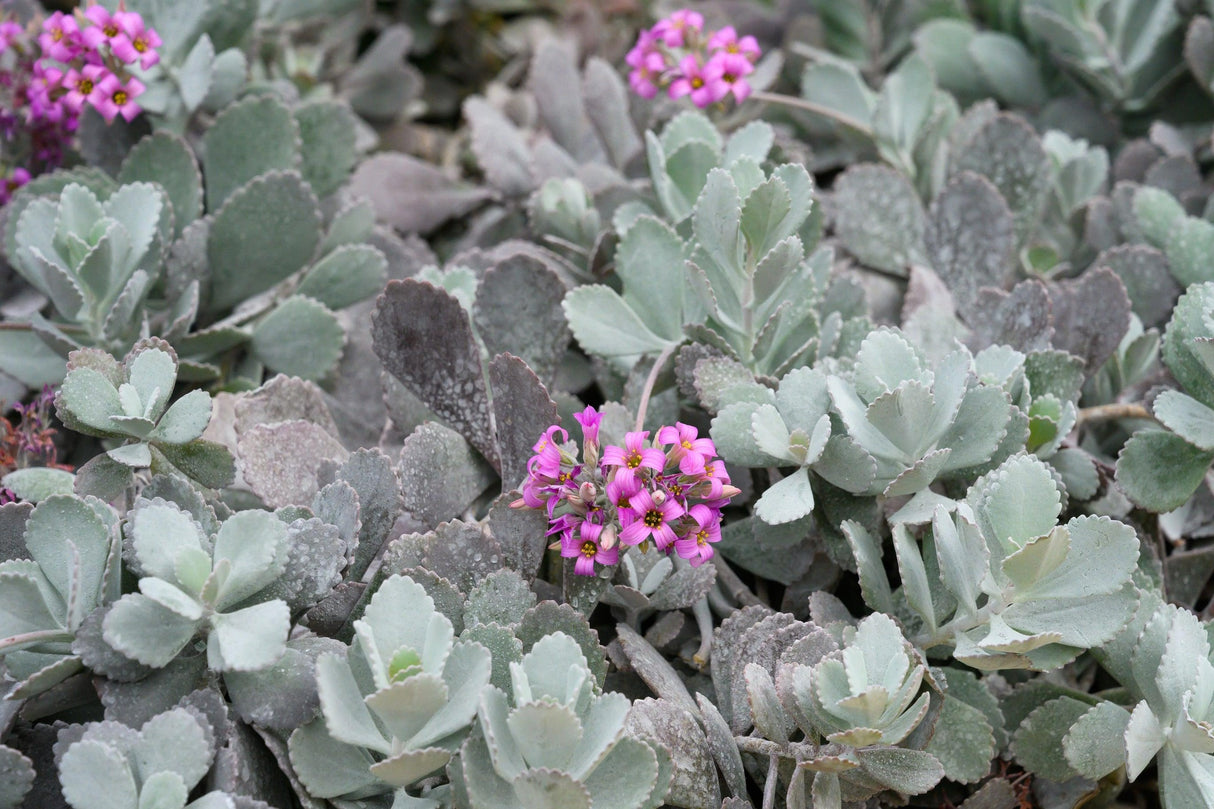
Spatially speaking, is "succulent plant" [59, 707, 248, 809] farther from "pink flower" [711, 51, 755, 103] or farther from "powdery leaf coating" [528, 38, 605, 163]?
"powdery leaf coating" [528, 38, 605, 163]

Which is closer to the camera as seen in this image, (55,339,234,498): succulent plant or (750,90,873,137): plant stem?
(55,339,234,498): succulent plant

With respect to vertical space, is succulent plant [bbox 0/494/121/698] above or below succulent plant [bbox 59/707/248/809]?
above

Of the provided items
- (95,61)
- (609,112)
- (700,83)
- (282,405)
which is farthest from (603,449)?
(95,61)

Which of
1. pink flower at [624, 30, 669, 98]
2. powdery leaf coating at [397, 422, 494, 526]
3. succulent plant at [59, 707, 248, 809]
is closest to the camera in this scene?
succulent plant at [59, 707, 248, 809]

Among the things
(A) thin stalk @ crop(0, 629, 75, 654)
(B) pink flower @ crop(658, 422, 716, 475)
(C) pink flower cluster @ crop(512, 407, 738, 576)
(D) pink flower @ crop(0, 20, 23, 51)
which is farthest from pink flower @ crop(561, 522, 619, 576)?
(D) pink flower @ crop(0, 20, 23, 51)

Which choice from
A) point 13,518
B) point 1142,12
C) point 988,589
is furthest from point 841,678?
point 1142,12

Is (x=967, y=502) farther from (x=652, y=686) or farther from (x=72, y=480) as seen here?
(x=72, y=480)
